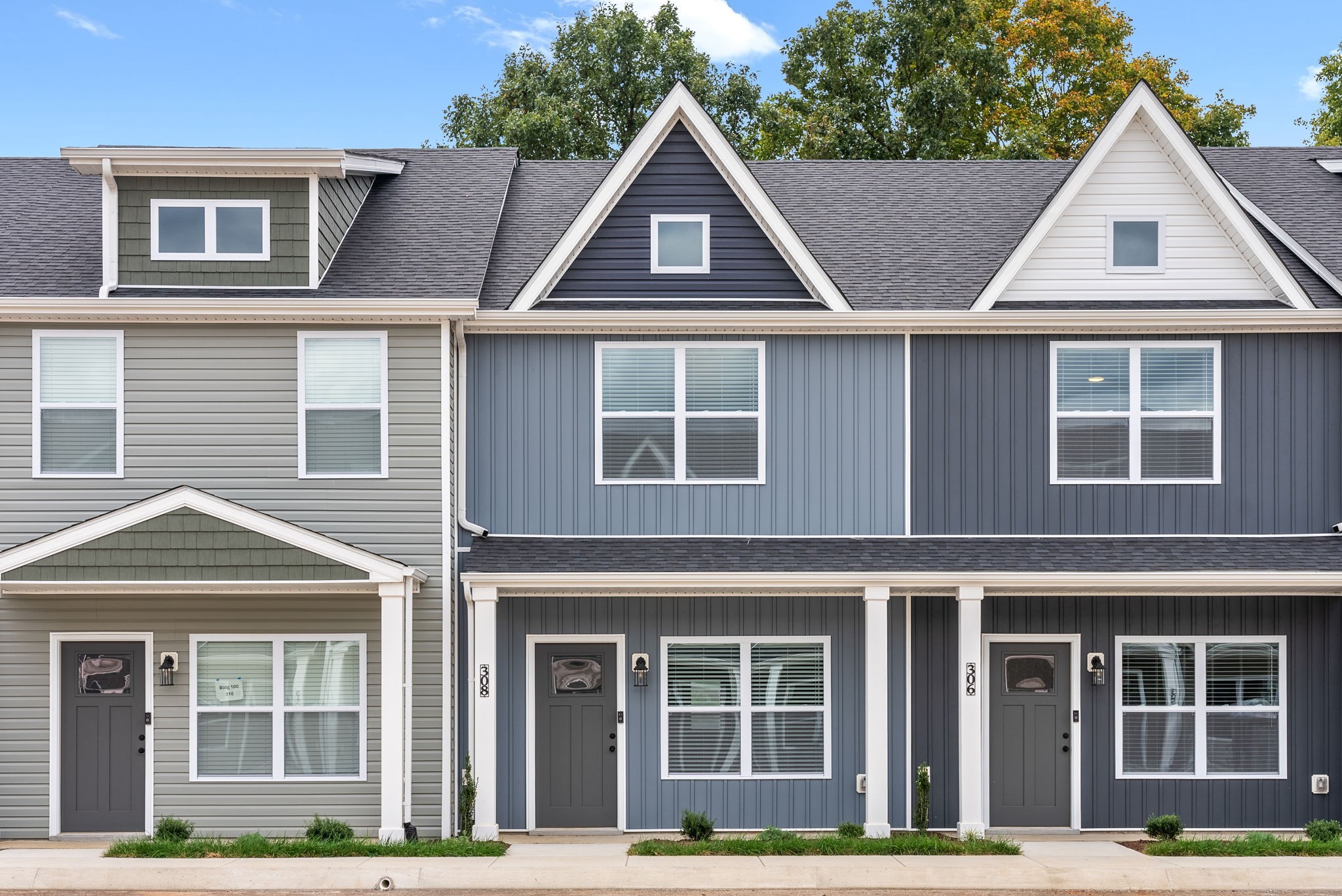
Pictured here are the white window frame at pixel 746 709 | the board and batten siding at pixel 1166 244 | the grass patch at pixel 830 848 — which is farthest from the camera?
the board and batten siding at pixel 1166 244

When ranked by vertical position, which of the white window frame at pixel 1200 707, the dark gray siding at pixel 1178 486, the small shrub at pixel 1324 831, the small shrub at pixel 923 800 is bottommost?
the small shrub at pixel 1324 831

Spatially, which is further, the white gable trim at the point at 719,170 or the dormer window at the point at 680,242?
the dormer window at the point at 680,242

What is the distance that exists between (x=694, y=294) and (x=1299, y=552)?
7943 mm

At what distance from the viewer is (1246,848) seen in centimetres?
1382

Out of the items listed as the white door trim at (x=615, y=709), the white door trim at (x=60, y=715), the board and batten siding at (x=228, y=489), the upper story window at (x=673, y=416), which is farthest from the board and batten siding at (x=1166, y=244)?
the white door trim at (x=60, y=715)

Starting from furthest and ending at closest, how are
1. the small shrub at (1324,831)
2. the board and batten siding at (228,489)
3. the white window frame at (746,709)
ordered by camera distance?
1. the white window frame at (746,709)
2. the board and batten siding at (228,489)
3. the small shrub at (1324,831)

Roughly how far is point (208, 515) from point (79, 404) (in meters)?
2.61

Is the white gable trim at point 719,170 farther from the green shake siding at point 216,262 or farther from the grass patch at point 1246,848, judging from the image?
the grass patch at point 1246,848

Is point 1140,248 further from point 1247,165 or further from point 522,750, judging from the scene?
point 522,750

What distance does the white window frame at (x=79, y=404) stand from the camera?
50.0 feet

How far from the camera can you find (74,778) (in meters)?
15.3

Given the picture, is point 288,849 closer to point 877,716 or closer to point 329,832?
point 329,832

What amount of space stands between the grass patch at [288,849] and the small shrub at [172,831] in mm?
210

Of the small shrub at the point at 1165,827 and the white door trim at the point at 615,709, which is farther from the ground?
the white door trim at the point at 615,709
